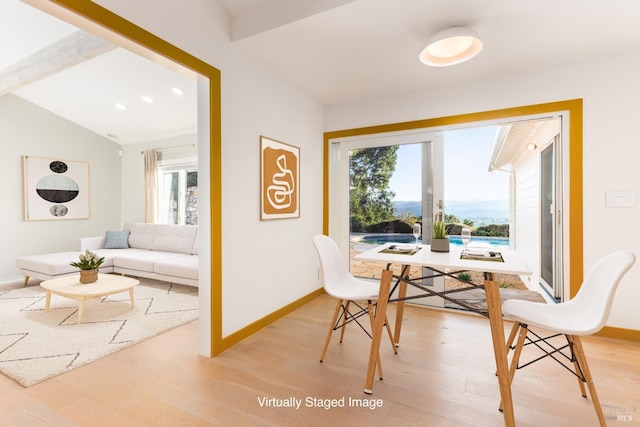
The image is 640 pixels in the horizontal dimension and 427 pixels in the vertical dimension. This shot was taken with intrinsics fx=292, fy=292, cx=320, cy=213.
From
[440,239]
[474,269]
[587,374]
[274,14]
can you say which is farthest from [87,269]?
[587,374]

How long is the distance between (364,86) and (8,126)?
550 centimetres

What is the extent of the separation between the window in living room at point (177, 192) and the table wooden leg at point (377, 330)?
181 inches

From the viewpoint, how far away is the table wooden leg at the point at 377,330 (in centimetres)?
175

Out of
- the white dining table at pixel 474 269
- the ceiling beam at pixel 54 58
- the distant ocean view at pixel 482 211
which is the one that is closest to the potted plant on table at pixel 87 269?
the ceiling beam at pixel 54 58

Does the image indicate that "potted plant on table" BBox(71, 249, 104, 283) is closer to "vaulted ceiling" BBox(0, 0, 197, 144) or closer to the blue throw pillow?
the blue throw pillow

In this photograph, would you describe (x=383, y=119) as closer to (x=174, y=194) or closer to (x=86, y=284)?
(x=86, y=284)

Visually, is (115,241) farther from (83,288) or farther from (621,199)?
(621,199)

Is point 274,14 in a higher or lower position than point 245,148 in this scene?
higher

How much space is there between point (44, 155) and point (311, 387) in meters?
5.92

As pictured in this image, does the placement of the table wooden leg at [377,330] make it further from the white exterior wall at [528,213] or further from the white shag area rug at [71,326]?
the white exterior wall at [528,213]

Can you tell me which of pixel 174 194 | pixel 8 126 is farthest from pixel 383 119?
pixel 8 126

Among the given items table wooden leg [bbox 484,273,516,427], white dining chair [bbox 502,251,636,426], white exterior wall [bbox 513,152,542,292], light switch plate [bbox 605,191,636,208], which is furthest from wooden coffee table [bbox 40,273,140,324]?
white exterior wall [bbox 513,152,542,292]

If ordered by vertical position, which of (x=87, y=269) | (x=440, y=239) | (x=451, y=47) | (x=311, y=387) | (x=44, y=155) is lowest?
(x=311, y=387)

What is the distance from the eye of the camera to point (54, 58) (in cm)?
329
